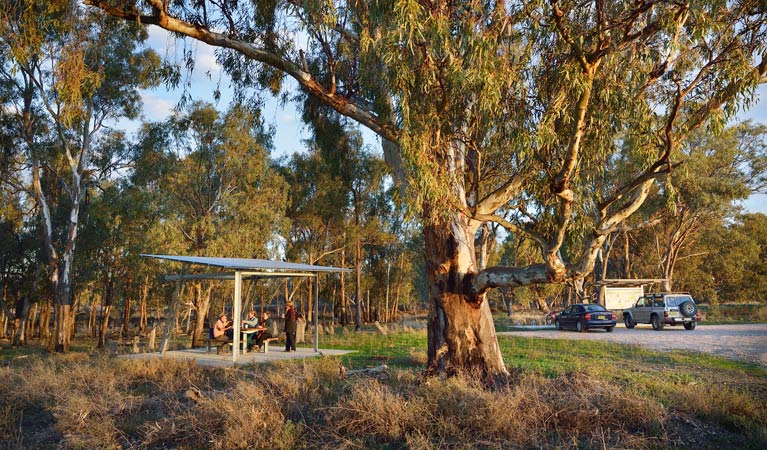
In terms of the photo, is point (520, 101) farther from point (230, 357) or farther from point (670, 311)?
point (670, 311)

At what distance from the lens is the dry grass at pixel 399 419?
20.7ft

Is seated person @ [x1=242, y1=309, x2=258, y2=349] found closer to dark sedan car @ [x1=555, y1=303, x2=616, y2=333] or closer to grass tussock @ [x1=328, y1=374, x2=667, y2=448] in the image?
grass tussock @ [x1=328, y1=374, x2=667, y2=448]

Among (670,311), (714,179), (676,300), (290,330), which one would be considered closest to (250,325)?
(290,330)

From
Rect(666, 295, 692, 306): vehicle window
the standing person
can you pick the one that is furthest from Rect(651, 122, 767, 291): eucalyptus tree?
the standing person

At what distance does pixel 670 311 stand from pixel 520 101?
19.8 meters

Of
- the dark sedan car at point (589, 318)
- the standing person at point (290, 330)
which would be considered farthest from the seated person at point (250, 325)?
the dark sedan car at point (589, 318)

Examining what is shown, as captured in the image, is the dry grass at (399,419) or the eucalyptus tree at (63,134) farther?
the eucalyptus tree at (63,134)

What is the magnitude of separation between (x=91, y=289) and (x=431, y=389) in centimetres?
3274

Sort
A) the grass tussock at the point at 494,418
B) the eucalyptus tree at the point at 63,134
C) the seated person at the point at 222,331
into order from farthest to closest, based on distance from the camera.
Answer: the eucalyptus tree at the point at 63,134
the seated person at the point at 222,331
the grass tussock at the point at 494,418

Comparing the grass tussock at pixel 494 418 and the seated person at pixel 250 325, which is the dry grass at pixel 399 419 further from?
the seated person at pixel 250 325

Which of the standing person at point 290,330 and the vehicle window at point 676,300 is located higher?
the vehicle window at point 676,300

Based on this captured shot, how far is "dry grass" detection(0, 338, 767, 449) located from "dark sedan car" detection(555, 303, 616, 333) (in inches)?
684

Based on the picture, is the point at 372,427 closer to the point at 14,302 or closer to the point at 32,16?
the point at 32,16

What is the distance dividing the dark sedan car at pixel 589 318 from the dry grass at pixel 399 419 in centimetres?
1737
